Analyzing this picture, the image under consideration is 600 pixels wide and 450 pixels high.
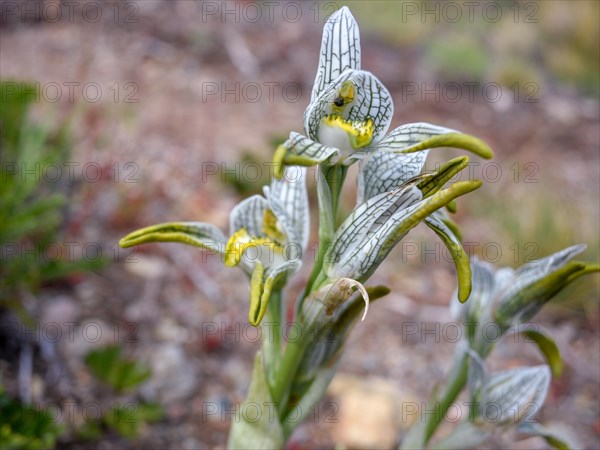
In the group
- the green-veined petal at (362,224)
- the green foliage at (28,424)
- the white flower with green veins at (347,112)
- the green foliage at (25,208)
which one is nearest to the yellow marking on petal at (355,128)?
the white flower with green veins at (347,112)

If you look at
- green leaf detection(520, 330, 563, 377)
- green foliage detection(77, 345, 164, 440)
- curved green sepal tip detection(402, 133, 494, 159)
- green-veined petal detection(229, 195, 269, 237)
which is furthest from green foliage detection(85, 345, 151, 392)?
curved green sepal tip detection(402, 133, 494, 159)

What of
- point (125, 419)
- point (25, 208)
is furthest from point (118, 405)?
point (25, 208)

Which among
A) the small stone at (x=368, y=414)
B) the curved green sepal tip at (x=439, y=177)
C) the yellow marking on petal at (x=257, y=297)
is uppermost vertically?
the curved green sepal tip at (x=439, y=177)

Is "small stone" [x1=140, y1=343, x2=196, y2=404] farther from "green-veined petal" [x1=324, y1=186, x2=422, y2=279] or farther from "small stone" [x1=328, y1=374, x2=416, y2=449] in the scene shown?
"green-veined petal" [x1=324, y1=186, x2=422, y2=279]

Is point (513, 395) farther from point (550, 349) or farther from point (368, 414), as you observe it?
point (368, 414)

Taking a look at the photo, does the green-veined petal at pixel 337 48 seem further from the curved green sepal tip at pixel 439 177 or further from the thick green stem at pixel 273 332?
the thick green stem at pixel 273 332

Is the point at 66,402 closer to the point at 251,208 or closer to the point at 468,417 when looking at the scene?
the point at 251,208
